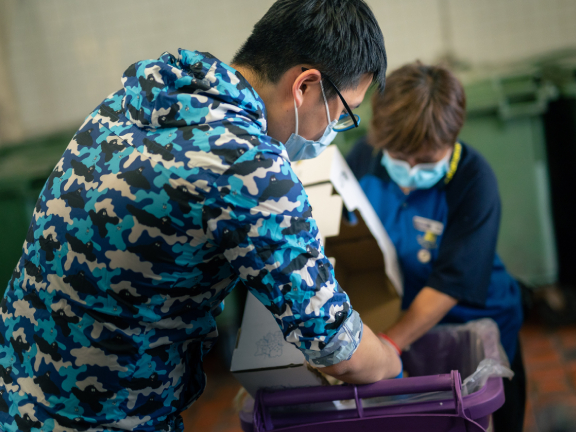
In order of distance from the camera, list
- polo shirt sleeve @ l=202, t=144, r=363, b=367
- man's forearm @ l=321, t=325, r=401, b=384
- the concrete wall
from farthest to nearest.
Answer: the concrete wall
man's forearm @ l=321, t=325, r=401, b=384
polo shirt sleeve @ l=202, t=144, r=363, b=367

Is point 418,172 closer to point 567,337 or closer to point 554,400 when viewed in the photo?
point 554,400

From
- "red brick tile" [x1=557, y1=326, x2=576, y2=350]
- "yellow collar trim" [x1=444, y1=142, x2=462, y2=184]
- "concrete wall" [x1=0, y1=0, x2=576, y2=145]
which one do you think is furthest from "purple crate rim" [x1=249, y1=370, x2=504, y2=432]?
"concrete wall" [x1=0, y1=0, x2=576, y2=145]

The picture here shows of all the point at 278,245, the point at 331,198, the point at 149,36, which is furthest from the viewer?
the point at 149,36

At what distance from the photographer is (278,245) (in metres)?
0.72

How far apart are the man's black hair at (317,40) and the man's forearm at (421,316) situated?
61cm

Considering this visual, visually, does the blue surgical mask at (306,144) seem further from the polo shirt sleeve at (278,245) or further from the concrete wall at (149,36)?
the concrete wall at (149,36)

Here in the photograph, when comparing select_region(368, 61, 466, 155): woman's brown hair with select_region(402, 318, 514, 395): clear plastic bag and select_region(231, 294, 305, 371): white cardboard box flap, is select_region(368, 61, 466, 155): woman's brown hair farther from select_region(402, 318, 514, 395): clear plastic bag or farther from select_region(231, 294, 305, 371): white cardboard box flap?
select_region(231, 294, 305, 371): white cardboard box flap

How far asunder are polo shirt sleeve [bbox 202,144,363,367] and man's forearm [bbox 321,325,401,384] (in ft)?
0.22

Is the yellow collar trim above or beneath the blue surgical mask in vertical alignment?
beneath

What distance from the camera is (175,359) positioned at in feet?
2.86

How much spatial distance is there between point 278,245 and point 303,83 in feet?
1.09

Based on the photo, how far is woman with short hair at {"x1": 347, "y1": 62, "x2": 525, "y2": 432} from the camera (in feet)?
4.17

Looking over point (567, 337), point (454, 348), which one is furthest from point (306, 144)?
point (567, 337)

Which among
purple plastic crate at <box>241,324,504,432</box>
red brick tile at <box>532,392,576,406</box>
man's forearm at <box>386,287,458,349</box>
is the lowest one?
red brick tile at <box>532,392,576,406</box>
